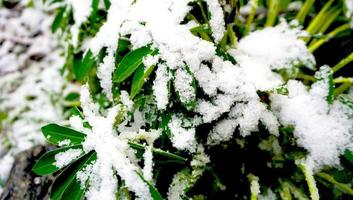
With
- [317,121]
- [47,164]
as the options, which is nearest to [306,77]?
[317,121]

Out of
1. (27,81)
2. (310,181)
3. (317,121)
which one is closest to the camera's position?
(310,181)

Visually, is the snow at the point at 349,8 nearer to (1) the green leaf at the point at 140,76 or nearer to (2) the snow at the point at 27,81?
(1) the green leaf at the point at 140,76

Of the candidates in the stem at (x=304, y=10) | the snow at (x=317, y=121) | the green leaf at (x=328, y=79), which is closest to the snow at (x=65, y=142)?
the snow at (x=317, y=121)

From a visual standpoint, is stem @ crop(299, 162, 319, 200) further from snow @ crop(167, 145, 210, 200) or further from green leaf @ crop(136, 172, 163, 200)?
green leaf @ crop(136, 172, 163, 200)

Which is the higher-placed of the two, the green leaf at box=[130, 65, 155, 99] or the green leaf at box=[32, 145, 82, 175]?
the green leaf at box=[130, 65, 155, 99]

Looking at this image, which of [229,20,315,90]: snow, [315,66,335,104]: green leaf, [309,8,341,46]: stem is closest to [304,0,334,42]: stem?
[309,8,341,46]: stem

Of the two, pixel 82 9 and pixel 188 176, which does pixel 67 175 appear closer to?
pixel 188 176

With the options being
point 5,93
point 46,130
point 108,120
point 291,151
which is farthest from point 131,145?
point 5,93
